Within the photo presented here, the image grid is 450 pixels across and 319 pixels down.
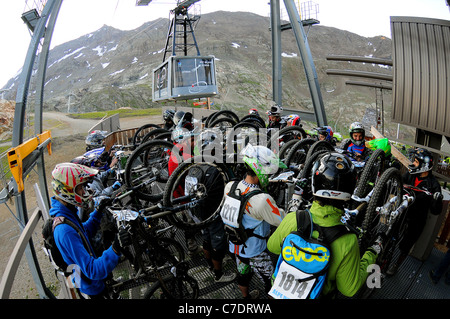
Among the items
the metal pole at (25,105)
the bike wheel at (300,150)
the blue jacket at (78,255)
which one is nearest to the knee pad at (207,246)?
the blue jacket at (78,255)

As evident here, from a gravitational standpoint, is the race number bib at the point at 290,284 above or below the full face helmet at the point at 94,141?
below

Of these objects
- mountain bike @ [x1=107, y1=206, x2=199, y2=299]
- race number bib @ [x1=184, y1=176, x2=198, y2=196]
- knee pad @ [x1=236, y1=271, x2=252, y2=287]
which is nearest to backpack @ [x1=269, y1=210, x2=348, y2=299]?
knee pad @ [x1=236, y1=271, x2=252, y2=287]

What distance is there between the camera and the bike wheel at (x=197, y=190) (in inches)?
163

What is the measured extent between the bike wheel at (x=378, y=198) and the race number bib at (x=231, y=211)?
1.75 meters

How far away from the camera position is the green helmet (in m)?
3.03

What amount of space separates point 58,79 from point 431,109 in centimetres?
14710

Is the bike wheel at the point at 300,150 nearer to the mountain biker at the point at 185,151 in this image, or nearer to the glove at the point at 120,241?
the mountain biker at the point at 185,151

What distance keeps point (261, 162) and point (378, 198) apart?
1.70m

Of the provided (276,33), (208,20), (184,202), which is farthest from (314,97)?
(208,20)

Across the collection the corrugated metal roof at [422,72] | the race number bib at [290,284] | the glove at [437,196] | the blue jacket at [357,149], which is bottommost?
the glove at [437,196]

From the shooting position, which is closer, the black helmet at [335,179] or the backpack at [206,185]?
the black helmet at [335,179]

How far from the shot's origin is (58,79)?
12075 cm

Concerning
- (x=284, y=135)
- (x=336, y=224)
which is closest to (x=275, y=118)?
(x=284, y=135)

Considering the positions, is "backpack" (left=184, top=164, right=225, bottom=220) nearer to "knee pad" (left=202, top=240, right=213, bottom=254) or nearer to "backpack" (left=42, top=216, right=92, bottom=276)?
"knee pad" (left=202, top=240, right=213, bottom=254)
